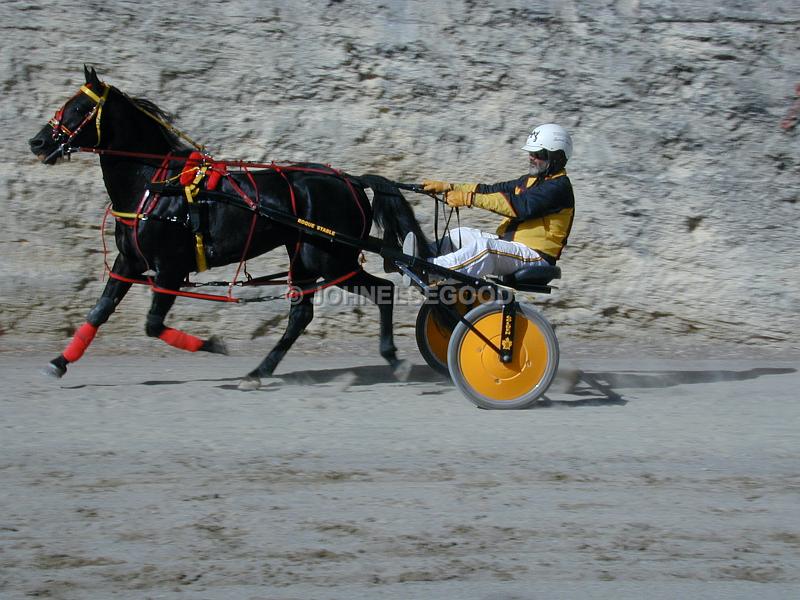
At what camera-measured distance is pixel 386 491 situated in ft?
15.2

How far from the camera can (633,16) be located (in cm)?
934

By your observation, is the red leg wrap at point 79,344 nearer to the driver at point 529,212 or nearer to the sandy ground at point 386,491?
the sandy ground at point 386,491

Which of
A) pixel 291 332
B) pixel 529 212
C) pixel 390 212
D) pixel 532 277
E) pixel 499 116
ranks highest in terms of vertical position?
pixel 499 116

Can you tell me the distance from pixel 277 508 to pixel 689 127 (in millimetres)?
6161

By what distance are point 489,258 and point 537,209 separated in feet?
1.36

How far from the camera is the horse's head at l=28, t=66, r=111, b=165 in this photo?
6168 mm

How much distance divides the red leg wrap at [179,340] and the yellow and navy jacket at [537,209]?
203 centimetres

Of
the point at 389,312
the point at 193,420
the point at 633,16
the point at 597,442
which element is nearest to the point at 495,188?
the point at 389,312

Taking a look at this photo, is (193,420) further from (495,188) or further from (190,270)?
(495,188)

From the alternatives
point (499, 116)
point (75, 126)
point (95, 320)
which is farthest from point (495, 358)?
point (499, 116)

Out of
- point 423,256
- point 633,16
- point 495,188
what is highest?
point 633,16

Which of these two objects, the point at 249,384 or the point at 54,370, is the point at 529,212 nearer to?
the point at 249,384

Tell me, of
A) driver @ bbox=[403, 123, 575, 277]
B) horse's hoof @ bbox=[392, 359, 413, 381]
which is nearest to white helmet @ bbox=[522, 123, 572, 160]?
driver @ bbox=[403, 123, 575, 277]

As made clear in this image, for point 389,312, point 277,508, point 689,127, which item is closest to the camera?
point 277,508
